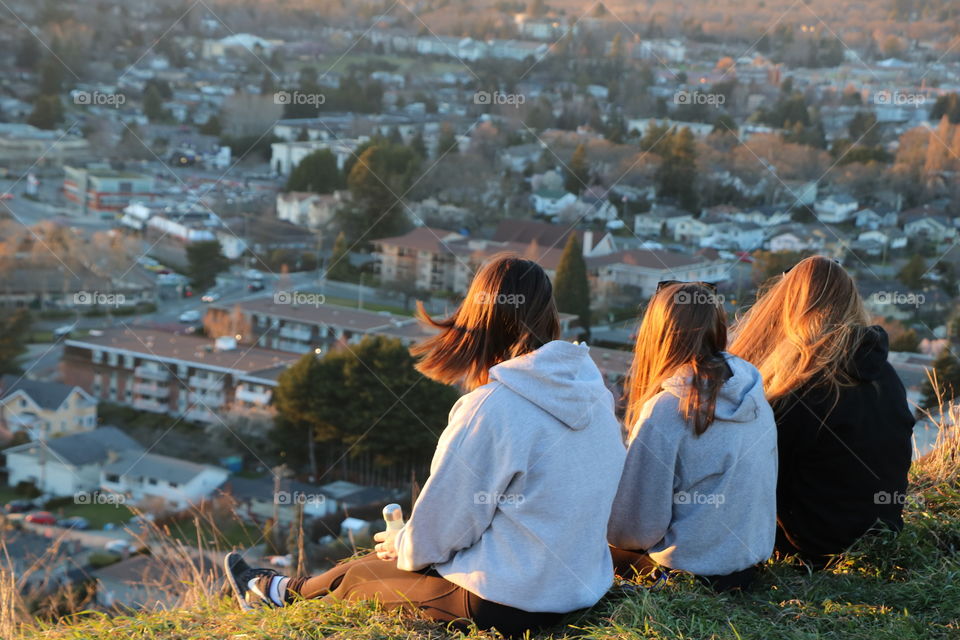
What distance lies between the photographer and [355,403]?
51.5ft

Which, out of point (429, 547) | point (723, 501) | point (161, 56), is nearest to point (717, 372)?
point (723, 501)

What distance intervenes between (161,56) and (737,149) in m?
17.8

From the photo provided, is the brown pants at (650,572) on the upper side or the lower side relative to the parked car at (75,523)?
upper

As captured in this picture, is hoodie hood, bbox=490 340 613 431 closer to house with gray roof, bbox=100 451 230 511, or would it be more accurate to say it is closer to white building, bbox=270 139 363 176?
house with gray roof, bbox=100 451 230 511

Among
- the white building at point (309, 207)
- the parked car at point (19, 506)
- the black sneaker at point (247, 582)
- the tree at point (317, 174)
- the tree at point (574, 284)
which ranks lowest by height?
the parked car at point (19, 506)

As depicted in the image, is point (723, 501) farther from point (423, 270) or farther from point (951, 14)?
point (951, 14)

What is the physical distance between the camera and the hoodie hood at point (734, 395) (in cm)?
150

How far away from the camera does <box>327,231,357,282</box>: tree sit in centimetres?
2145

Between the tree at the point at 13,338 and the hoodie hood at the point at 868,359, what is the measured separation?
67.6ft

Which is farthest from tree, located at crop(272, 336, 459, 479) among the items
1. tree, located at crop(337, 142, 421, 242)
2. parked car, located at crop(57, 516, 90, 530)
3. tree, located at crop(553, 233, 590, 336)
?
tree, located at crop(337, 142, 421, 242)

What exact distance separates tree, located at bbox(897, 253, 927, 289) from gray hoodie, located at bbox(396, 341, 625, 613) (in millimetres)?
16724

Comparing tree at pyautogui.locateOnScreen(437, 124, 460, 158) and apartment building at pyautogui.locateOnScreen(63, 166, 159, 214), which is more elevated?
tree at pyautogui.locateOnScreen(437, 124, 460, 158)

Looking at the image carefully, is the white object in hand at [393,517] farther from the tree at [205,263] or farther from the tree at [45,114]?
the tree at [45,114]

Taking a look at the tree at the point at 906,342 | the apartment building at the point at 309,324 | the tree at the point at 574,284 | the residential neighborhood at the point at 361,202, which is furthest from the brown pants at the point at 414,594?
the apartment building at the point at 309,324
